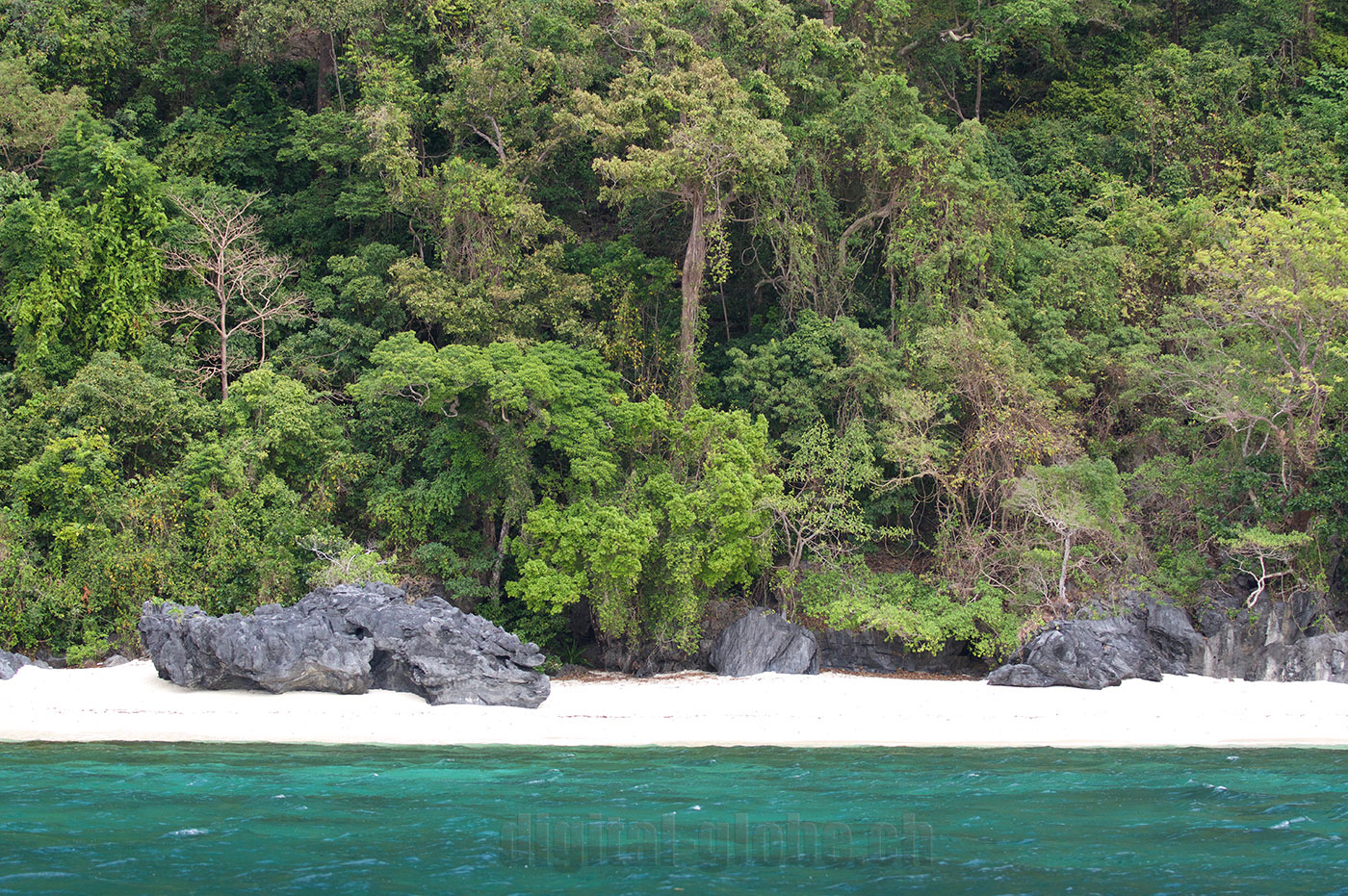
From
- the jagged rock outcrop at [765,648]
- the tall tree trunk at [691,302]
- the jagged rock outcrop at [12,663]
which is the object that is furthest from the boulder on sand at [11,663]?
the tall tree trunk at [691,302]

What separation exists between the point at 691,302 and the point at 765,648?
7458 millimetres

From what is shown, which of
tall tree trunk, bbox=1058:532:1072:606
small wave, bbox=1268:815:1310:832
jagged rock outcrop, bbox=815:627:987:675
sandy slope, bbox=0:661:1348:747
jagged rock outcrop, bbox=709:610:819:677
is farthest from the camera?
jagged rock outcrop, bbox=815:627:987:675

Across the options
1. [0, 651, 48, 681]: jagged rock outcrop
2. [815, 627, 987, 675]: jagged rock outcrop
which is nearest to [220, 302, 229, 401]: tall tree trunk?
[0, 651, 48, 681]: jagged rock outcrop

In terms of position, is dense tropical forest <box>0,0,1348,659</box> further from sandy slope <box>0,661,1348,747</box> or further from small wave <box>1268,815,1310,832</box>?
small wave <box>1268,815,1310,832</box>

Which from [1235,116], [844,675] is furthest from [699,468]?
[1235,116]

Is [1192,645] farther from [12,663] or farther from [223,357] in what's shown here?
[12,663]

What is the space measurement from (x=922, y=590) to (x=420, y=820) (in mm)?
12124

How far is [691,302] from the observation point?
24453 mm

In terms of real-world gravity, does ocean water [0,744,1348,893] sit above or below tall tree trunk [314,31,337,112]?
below

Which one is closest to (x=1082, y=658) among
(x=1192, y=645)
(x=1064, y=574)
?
(x=1064, y=574)

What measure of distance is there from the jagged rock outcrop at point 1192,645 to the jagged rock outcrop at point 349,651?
330 inches

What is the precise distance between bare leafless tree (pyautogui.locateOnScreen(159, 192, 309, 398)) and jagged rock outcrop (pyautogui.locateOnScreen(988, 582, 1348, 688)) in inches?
638

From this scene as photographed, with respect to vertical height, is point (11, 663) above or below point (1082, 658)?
above

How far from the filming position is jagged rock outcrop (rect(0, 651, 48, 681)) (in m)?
18.7
